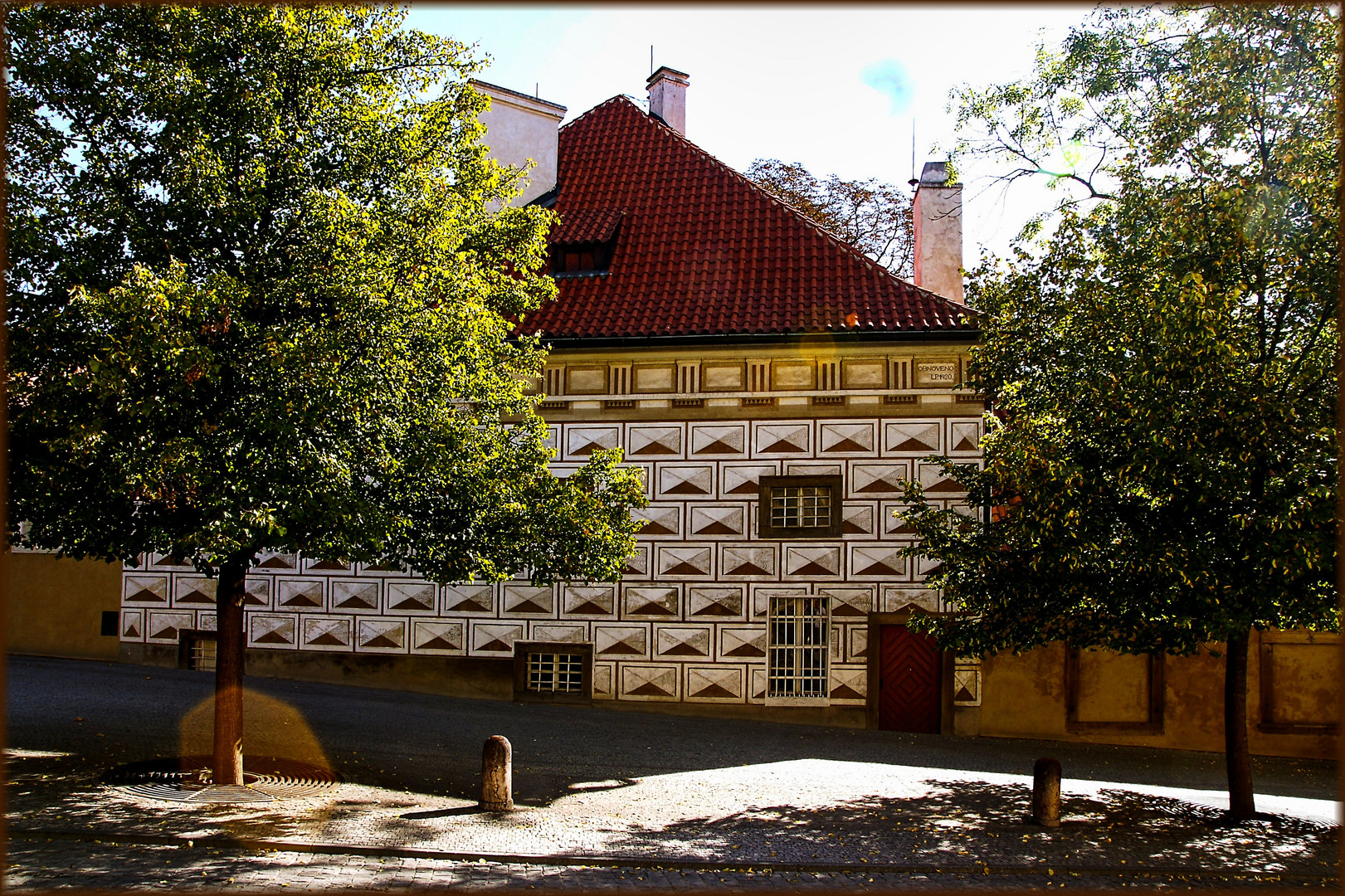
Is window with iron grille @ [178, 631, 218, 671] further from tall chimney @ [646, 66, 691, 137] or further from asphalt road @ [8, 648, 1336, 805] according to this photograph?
tall chimney @ [646, 66, 691, 137]

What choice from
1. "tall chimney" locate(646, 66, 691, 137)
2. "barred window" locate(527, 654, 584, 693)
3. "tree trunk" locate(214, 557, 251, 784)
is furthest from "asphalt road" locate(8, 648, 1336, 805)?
"tall chimney" locate(646, 66, 691, 137)

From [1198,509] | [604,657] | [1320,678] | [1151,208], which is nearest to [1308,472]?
[1198,509]

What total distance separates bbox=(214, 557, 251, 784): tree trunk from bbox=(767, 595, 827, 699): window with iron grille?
8.64m

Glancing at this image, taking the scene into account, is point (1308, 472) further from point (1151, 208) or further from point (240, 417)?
point (240, 417)

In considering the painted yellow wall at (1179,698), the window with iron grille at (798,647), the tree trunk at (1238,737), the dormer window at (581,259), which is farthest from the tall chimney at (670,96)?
the tree trunk at (1238,737)

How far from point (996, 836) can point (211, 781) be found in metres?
7.71

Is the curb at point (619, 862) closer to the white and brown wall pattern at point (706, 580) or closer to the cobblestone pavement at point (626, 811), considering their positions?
the cobblestone pavement at point (626, 811)

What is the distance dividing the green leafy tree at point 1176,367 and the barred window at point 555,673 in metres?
7.66

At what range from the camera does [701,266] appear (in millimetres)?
18078

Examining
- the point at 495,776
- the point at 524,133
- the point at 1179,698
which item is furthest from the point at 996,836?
the point at 524,133

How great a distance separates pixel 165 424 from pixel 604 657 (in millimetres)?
9593

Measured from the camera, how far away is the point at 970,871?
8.78 meters

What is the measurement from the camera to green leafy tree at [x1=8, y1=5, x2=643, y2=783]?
29.0ft

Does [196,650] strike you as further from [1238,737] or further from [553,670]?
[1238,737]
